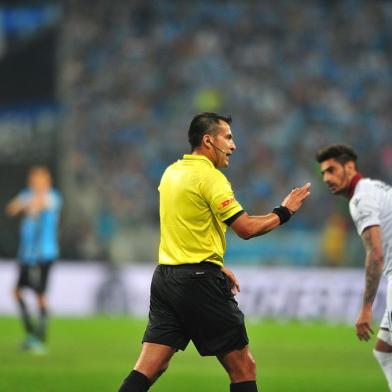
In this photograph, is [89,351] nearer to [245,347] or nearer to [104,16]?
[245,347]

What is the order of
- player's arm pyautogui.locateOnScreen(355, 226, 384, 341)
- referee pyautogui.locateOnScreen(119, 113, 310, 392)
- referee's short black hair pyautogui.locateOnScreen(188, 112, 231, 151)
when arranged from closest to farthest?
referee pyautogui.locateOnScreen(119, 113, 310, 392) < referee's short black hair pyautogui.locateOnScreen(188, 112, 231, 151) < player's arm pyautogui.locateOnScreen(355, 226, 384, 341)

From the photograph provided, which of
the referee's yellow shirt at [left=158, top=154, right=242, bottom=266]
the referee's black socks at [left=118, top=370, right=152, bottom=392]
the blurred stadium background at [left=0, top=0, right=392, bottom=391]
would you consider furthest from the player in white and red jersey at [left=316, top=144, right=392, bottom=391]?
the blurred stadium background at [left=0, top=0, right=392, bottom=391]

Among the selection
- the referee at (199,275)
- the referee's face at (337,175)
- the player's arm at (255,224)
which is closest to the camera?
the player's arm at (255,224)

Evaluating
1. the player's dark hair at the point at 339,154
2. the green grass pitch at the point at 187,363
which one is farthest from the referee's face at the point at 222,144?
the green grass pitch at the point at 187,363

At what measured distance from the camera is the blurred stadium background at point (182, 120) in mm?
23234

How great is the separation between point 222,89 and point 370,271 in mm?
22342

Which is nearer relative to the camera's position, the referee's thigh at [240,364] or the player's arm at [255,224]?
the player's arm at [255,224]

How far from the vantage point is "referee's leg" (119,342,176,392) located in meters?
6.74

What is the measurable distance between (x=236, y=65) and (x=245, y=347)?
23.9 m

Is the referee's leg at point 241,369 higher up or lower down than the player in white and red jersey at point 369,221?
lower down

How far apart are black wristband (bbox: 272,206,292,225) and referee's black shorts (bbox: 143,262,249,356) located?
1.83 feet

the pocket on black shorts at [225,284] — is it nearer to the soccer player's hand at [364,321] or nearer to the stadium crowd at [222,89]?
the soccer player's hand at [364,321]

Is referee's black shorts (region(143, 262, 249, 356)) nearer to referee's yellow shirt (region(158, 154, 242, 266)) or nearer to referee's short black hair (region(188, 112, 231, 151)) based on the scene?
referee's yellow shirt (region(158, 154, 242, 266))

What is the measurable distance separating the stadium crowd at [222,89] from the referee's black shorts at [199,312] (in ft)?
61.1
